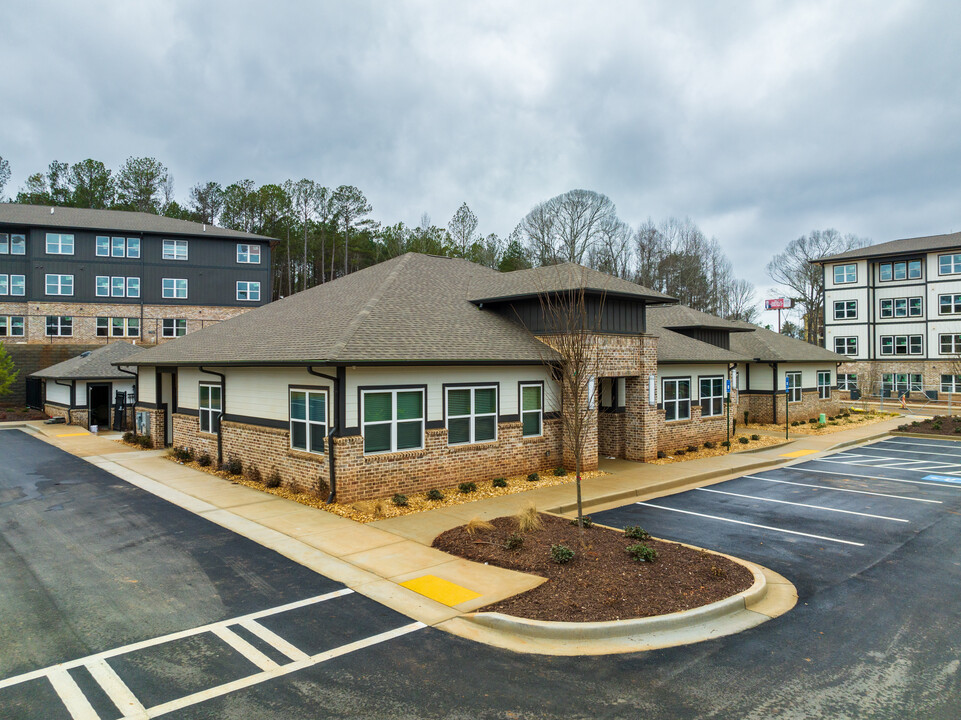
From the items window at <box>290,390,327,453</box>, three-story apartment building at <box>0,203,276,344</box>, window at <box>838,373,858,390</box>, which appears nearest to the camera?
window at <box>290,390,327,453</box>

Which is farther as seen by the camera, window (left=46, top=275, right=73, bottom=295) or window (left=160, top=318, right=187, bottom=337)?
window (left=160, top=318, right=187, bottom=337)

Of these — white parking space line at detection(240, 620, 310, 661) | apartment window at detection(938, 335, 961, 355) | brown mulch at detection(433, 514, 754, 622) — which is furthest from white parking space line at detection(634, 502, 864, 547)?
apartment window at detection(938, 335, 961, 355)

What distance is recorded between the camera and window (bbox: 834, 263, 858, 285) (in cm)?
5369

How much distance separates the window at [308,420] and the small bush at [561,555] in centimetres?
675

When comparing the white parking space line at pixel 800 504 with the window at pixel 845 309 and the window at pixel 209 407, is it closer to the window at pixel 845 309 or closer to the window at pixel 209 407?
the window at pixel 209 407

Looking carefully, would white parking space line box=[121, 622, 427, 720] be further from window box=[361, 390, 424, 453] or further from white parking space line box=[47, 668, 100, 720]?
window box=[361, 390, 424, 453]

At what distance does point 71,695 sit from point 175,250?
50.0m

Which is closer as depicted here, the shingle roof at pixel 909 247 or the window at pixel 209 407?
the window at pixel 209 407

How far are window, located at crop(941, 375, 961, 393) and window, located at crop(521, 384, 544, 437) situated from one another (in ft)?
151

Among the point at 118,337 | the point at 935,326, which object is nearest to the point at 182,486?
the point at 118,337

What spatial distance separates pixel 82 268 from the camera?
4662 cm

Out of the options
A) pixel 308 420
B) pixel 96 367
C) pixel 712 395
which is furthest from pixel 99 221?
pixel 712 395

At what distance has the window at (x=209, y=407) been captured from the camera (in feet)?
60.5

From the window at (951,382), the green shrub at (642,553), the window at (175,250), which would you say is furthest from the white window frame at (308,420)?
the window at (951,382)
